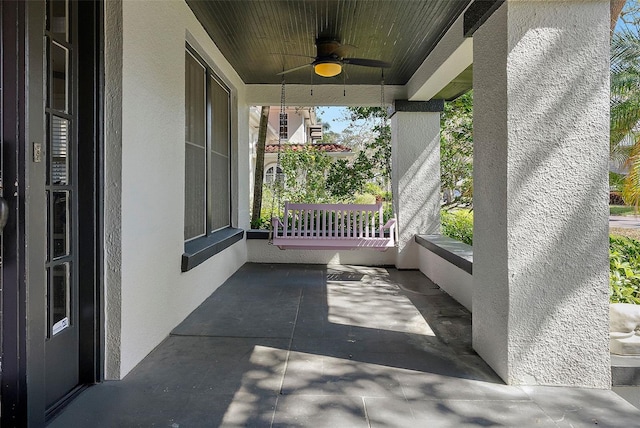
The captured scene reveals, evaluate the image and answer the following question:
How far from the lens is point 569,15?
2.28m

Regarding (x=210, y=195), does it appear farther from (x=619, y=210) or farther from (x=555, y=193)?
(x=619, y=210)

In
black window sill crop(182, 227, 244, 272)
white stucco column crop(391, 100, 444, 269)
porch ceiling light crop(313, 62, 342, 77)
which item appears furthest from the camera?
white stucco column crop(391, 100, 444, 269)

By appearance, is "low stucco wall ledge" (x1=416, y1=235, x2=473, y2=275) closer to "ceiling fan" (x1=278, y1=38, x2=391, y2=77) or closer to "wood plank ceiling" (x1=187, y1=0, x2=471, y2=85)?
"ceiling fan" (x1=278, y1=38, x2=391, y2=77)

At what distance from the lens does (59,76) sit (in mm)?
2057

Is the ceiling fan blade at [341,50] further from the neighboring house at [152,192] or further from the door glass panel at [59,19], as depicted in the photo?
the door glass panel at [59,19]

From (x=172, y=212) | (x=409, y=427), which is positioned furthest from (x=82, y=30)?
(x=409, y=427)

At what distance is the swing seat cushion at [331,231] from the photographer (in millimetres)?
4820

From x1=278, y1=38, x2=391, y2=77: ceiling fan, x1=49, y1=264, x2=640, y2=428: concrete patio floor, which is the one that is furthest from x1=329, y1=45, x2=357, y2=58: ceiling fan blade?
x1=49, y1=264, x2=640, y2=428: concrete patio floor

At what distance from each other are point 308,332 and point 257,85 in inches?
159

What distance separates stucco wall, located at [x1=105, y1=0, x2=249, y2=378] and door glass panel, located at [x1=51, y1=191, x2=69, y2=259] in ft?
0.67

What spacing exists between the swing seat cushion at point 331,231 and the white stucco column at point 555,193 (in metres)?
2.57

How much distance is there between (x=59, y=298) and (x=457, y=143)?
6.50 meters

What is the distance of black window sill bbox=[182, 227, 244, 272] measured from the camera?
3367mm

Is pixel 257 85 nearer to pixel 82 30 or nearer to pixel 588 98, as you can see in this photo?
pixel 82 30
